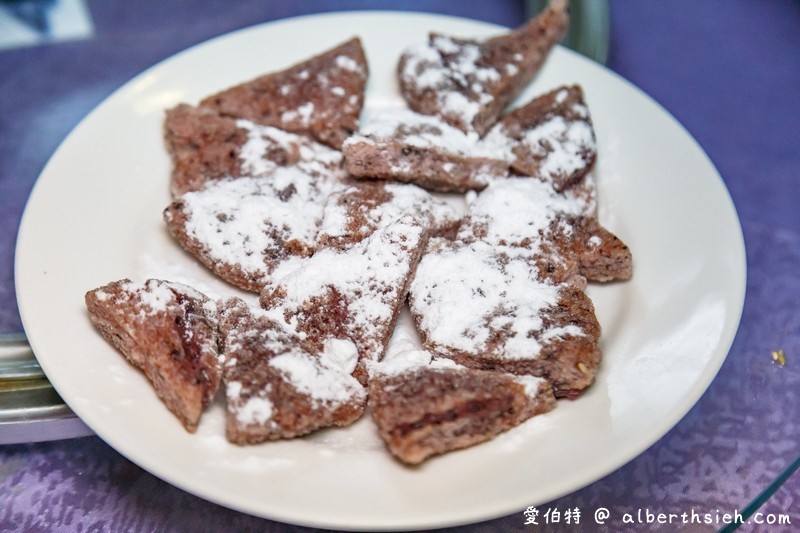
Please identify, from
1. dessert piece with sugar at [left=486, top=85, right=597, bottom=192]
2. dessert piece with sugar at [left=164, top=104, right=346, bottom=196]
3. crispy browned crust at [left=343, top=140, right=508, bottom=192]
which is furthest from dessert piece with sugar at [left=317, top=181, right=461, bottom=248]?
dessert piece with sugar at [left=486, top=85, right=597, bottom=192]

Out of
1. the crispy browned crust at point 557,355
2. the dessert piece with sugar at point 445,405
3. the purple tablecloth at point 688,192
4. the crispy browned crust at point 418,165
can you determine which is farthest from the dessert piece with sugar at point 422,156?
the purple tablecloth at point 688,192

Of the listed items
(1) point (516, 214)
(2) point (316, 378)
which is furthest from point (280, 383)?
(1) point (516, 214)

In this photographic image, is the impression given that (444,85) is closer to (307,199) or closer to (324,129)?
(324,129)

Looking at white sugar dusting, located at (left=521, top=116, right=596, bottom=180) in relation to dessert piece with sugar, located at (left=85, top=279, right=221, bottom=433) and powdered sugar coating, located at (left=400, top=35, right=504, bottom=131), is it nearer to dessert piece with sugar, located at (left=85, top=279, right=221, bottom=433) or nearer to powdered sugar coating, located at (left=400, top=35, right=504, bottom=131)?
powdered sugar coating, located at (left=400, top=35, right=504, bottom=131)

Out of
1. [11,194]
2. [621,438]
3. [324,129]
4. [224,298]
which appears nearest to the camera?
[621,438]

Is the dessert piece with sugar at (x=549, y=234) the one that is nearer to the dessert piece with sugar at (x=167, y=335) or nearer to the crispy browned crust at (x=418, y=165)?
the crispy browned crust at (x=418, y=165)

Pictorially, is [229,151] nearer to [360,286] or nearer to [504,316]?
[360,286]

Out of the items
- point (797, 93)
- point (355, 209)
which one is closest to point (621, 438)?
point (355, 209)
